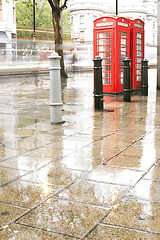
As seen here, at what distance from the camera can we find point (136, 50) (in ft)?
39.0

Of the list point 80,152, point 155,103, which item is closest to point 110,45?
point 155,103

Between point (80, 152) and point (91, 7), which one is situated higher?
point (91, 7)

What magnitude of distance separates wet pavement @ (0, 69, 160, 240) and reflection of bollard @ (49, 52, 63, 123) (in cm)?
21

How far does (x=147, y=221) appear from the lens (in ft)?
7.79

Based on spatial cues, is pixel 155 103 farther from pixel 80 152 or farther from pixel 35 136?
pixel 80 152

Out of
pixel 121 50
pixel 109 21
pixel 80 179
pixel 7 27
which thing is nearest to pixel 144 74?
pixel 121 50

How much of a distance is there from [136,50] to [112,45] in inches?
55.2

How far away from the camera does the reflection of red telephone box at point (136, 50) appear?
11.7m

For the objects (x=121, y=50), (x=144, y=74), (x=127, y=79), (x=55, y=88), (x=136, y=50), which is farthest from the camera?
(x=136, y=50)

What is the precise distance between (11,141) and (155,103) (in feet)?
15.7

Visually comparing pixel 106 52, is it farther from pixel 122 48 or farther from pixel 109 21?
pixel 109 21

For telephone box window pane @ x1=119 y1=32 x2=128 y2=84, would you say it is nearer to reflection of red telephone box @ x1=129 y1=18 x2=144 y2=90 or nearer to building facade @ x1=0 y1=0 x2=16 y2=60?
reflection of red telephone box @ x1=129 y1=18 x2=144 y2=90

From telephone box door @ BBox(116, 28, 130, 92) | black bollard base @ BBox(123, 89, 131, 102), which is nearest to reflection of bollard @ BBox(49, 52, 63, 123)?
black bollard base @ BBox(123, 89, 131, 102)

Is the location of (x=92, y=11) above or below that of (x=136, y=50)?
above
